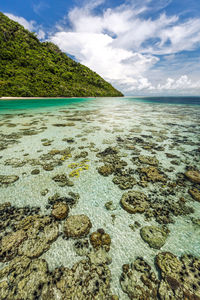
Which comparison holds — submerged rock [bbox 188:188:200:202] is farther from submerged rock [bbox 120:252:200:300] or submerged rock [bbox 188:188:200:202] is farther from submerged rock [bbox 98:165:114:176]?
submerged rock [bbox 98:165:114:176]

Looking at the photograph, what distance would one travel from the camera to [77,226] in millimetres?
3398

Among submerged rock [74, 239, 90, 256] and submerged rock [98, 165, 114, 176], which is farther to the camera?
submerged rock [98, 165, 114, 176]

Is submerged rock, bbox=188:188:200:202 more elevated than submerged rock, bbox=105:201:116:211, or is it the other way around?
submerged rock, bbox=188:188:200:202

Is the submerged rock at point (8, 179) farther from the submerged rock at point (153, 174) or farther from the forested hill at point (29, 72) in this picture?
the forested hill at point (29, 72)

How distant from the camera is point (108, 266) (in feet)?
8.86

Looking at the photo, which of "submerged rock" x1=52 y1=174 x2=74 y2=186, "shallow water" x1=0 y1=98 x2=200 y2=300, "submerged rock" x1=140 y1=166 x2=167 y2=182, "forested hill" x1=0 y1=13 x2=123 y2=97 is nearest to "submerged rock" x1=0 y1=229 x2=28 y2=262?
"shallow water" x1=0 y1=98 x2=200 y2=300

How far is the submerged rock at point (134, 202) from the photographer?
13.1 ft

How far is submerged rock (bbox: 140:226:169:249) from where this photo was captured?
10.2ft

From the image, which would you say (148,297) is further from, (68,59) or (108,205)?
(68,59)

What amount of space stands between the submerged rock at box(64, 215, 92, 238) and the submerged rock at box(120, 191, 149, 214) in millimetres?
1398

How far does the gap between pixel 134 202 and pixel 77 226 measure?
2097mm

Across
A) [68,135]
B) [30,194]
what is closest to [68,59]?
[68,135]

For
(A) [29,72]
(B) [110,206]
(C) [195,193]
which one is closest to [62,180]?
(B) [110,206]

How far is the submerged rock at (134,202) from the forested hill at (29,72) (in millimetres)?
61986
